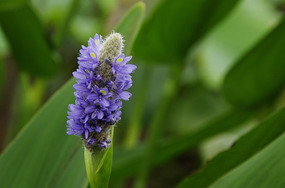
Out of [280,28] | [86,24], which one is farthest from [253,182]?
[86,24]

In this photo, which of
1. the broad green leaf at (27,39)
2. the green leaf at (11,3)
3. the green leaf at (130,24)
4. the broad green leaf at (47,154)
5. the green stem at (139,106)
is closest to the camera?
the broad green leaf at (47,154)

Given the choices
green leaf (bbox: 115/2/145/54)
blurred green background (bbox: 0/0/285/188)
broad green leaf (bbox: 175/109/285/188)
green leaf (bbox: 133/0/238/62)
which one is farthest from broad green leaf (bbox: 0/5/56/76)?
broad green leaf (bbox: 175/109/285/188)

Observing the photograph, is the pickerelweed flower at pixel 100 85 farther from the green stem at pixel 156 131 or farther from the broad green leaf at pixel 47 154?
the green stem at pixel 156 131

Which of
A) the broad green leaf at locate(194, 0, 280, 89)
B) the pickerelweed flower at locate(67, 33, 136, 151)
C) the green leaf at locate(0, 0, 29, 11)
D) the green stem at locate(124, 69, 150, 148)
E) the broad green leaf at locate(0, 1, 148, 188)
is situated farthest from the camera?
the broad green leaf at locate(194, 0, 280, 89)

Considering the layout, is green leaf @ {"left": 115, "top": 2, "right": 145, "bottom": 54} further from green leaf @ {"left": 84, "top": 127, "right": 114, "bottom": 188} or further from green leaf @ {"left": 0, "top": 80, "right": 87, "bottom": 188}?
green leaf @ {"left": 84, "top": 127, "right": 114, "bottom": 188}

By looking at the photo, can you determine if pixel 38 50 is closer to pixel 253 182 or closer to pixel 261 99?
pixel 261 99

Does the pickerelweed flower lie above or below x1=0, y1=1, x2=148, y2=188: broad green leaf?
above

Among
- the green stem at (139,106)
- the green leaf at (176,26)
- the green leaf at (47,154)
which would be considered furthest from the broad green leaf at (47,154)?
the green stem at (139,106)
